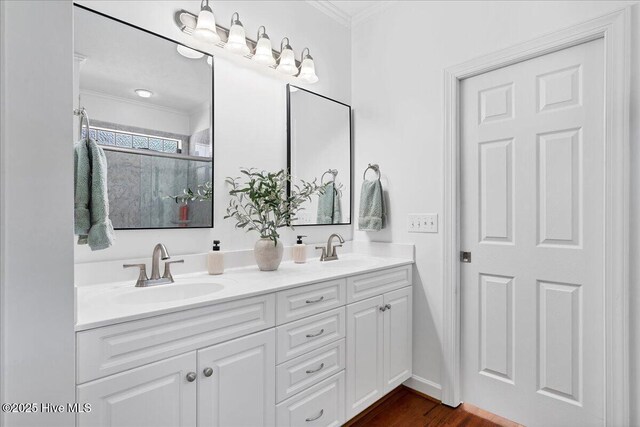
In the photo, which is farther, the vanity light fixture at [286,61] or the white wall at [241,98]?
the vanity light fixture at [286,61]

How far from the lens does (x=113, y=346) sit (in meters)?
0.98

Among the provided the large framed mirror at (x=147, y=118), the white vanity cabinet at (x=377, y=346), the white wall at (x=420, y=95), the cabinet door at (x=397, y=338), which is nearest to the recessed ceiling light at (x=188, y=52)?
the large framed mirror at (x=147, y=118)

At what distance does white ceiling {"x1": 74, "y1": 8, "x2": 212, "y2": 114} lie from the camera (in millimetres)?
1392

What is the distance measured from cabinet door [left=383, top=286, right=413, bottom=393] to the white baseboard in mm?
66

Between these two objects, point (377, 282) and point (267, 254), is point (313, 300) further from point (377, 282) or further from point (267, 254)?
point (377, 282)

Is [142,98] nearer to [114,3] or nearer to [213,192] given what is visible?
[114,3]

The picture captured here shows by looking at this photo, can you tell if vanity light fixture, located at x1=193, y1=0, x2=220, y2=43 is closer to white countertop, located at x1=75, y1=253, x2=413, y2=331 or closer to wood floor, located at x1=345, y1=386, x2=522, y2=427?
white countertop, located at x1=75, y1=253, x2=413, y2=331

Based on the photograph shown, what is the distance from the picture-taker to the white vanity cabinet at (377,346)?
5.57 ft

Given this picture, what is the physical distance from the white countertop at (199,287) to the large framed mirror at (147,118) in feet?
0.93

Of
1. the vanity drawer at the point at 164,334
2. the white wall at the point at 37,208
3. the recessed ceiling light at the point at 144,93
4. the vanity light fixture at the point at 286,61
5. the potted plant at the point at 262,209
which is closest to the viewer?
the white wall at the point at 37,208

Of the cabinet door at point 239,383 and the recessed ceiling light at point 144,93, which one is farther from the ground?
the recessed ceiling light at point 144,93

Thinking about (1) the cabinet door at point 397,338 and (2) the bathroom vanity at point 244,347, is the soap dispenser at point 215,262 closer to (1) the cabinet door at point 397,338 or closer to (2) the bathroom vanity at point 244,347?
(2) the bathroom vanity at point 244,347

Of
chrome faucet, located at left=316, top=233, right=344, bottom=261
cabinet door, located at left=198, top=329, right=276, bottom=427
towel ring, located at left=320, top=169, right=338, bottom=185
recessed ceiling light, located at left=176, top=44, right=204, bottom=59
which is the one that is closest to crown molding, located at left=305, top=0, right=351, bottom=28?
recessed ceiling light, located at left=176, top=44, right=204, bottom=59

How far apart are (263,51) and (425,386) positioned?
2190mm
